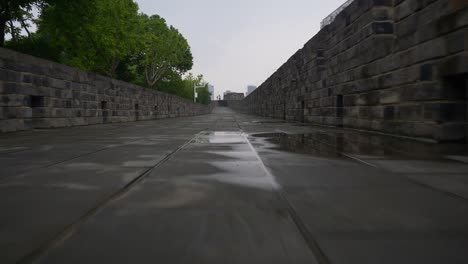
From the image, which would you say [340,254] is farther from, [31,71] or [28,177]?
[31,71]

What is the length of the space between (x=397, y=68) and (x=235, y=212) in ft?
15.1

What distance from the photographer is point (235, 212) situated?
139cm

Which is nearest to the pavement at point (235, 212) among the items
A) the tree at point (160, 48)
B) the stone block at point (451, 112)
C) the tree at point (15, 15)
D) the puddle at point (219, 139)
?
the stone block at point (451, 112)

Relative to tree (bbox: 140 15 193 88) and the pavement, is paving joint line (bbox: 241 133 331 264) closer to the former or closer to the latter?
the pavement

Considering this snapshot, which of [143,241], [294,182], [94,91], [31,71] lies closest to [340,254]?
[143,241]

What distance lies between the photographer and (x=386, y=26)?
5.25 meters

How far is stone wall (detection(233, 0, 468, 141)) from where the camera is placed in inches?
145

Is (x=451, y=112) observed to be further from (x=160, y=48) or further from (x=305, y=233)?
(x=160, y=48)

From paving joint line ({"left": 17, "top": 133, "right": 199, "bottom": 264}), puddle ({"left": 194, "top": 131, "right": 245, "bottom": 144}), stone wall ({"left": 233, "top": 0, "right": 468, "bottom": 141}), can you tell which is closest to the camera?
paving joint line ({"left": 17, "top": 133, "right": 199, "bottom": 264})

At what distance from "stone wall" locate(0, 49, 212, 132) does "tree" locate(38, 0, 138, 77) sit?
9541mm

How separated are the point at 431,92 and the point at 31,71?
28.7 ft

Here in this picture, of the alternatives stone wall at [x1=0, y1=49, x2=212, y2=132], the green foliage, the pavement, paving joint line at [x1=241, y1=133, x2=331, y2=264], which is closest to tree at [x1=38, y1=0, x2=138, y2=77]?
the green foliage

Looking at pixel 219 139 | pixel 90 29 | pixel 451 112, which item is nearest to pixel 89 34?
pixel 90 29

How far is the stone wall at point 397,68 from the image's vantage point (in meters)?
3.68
